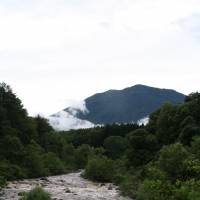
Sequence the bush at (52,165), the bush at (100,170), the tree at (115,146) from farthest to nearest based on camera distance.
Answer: the tree at (115,146), the bush at (52,165), the bush at (100,170)

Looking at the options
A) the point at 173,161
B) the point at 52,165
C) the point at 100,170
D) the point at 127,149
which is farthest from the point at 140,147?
the point at 173,161

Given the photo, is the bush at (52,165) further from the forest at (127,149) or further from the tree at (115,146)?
the tree at (115,146)

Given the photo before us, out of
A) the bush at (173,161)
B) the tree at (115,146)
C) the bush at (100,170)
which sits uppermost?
the tree at (115,146)

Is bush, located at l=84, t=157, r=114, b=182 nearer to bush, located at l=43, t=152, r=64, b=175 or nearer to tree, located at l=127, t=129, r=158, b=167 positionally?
tree, located at l=127, t=129, r=158, b=167

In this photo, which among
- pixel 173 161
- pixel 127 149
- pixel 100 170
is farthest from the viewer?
pixel 127 149

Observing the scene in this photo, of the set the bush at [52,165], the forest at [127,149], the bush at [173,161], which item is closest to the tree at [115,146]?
the forest at [127,149]

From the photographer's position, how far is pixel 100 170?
5622cm

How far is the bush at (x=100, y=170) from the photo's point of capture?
55312mm

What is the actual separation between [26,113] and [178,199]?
184 ft

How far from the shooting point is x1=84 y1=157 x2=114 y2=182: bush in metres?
55.3

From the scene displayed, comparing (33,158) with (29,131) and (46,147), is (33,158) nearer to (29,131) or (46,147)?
(29,131)

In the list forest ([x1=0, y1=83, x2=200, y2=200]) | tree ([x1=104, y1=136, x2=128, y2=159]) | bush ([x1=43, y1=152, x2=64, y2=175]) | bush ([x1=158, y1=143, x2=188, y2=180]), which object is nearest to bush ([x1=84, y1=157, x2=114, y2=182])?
forest ([x1=0, y1=83, x2=200, y2=200])

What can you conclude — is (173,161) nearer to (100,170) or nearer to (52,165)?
(100,170)

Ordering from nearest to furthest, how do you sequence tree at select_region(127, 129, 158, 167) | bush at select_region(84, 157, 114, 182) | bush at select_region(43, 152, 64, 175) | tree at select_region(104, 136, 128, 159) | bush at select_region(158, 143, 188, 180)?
bush at select_region(158, 143, 188, 180)
tree at select_region(127, 129, 158, 167)
bush at select_region(84, 157, 114, 182)
bush at select_region(43, 152, 64, 175)
tree at select_region(104, 136, 128, 159)
